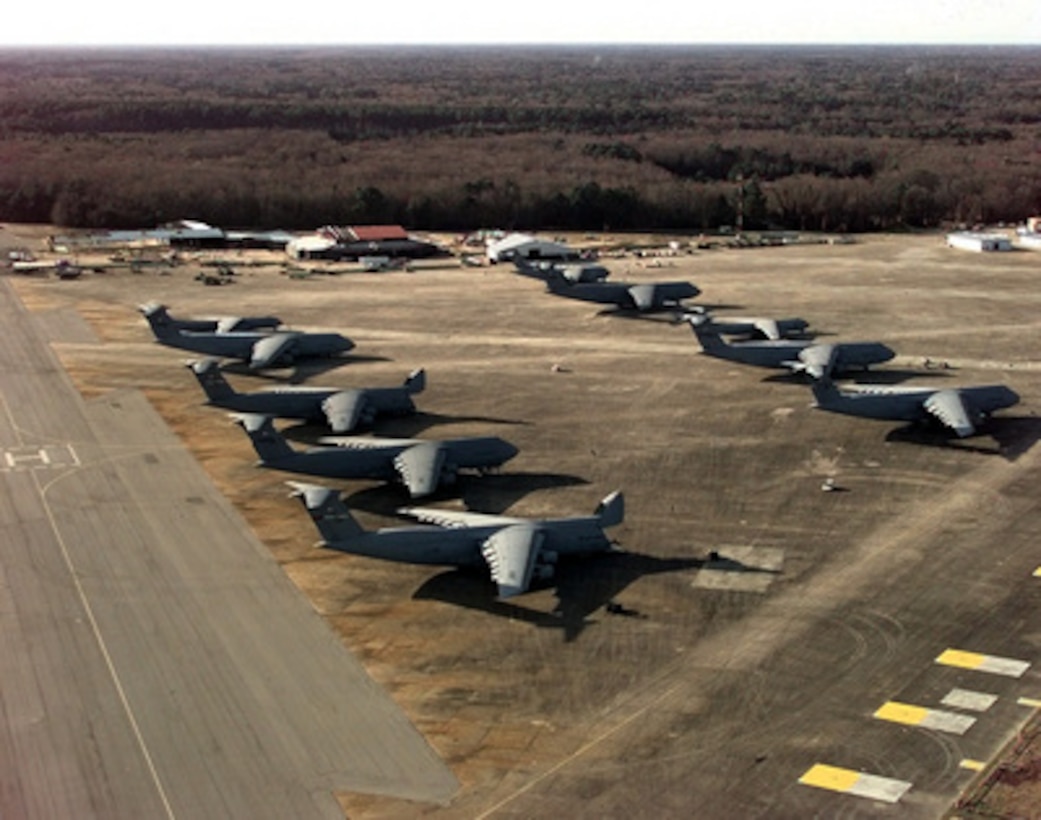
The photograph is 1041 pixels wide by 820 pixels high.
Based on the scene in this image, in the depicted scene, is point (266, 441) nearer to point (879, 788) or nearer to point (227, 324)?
point (879, 788)

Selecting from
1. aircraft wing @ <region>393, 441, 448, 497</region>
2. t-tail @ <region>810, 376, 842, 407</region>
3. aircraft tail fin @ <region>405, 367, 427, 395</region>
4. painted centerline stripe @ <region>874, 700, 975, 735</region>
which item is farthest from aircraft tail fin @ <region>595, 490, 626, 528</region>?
aircraft tail fin @ <region>405, 367, 427, 395</region>

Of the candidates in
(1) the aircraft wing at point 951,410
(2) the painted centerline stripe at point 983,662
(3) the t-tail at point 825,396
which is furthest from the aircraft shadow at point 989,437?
(2) the painted centerline stripe at point 983,662

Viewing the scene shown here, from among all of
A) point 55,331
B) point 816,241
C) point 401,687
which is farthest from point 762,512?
point 816,241

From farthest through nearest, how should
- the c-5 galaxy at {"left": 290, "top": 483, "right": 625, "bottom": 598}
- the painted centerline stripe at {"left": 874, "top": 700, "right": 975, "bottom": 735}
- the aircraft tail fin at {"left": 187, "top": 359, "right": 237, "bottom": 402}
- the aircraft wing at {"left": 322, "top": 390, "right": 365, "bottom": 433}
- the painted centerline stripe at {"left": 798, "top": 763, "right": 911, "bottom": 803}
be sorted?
the aircraft tail fin at {"left": 187, "top": 359, "right": 237, "bottom": 402}
the aircraft wing at {"left": 322, "top": 390, "right": 365, "bottom": 433}
the c-5 galaxy at {"left": 290, "top": 483, "right": 625, "bottom": 598}
the painted centerline stripe at {"left": 874, "top": 700, "right": 975, "bottom": 735}
the painted centerline stripe at {"left": 798, "top": 763, "right": 911, "bottom": 803}

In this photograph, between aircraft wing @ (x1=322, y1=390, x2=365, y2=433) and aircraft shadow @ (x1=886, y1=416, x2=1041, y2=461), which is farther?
aircraft wing @ (x1=322, y1=390, x2=365, y2=433)

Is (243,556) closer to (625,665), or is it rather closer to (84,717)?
(84,717)

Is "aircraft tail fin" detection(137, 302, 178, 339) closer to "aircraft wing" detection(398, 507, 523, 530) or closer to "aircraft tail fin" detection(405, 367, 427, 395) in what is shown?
"aircraft tail fin" detection(405, 367, 427, 395)

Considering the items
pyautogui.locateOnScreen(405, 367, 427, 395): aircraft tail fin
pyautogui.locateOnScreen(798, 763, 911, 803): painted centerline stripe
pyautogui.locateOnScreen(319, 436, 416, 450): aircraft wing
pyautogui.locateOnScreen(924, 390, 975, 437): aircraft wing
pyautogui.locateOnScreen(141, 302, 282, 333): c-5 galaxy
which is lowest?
pyautogui.locateOnScreen(798, 763, 911, 803): painted centerline stripe

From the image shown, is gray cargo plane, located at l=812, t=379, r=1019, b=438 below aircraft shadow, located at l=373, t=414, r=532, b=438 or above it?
above
